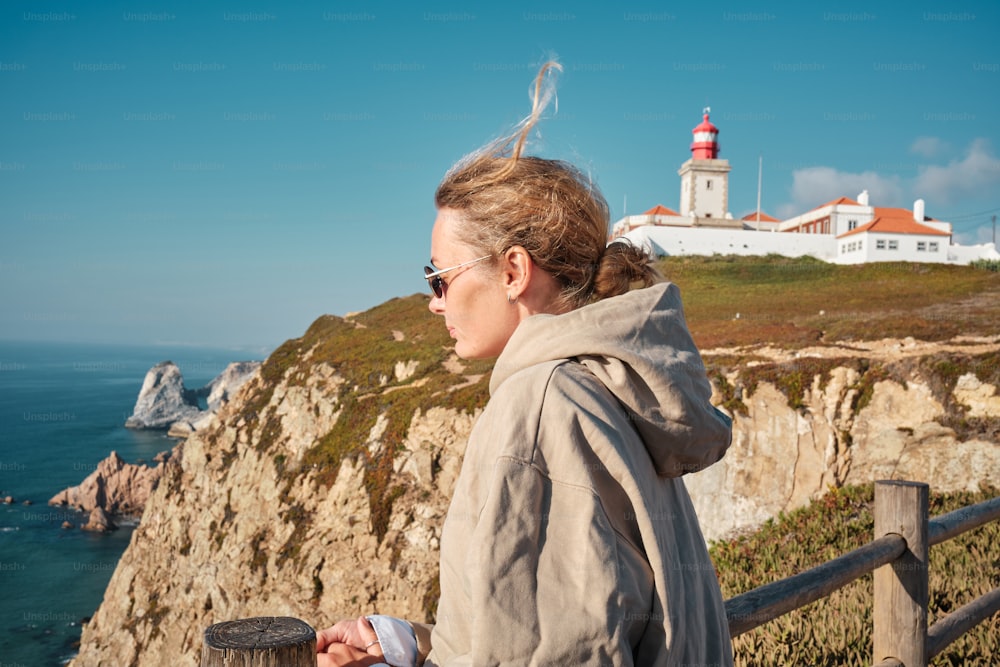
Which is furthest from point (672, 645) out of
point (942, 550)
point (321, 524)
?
point (321, 524)

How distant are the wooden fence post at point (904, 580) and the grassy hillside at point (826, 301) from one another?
Result: 365 cm

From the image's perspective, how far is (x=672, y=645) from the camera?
1449mm

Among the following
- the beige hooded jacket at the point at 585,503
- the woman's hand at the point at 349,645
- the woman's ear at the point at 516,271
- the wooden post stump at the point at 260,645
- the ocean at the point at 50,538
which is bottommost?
the ocean at the point at 50,538

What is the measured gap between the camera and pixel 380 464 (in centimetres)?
1775

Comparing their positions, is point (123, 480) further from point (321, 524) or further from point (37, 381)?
point (37, 381)

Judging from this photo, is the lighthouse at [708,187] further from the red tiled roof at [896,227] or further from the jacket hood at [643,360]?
the jacket hood at [643,360]

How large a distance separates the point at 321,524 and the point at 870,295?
71.4ft

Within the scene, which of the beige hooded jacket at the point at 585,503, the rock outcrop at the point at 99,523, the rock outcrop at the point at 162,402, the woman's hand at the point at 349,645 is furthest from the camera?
the rock outcrop at the point at 162,402

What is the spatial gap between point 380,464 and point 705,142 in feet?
144

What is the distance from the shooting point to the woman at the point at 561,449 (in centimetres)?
129

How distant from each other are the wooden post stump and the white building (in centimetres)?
3751

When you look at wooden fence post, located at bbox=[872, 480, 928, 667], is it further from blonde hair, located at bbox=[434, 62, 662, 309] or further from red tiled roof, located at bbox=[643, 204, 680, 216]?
red tiled roof, located at bbox=[643, 204, 680, 216]

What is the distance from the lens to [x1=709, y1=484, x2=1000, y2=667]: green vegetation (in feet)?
17.9

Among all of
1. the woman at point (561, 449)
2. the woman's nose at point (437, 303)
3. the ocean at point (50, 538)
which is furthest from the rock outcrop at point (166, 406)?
the woman at point (561, 449)
